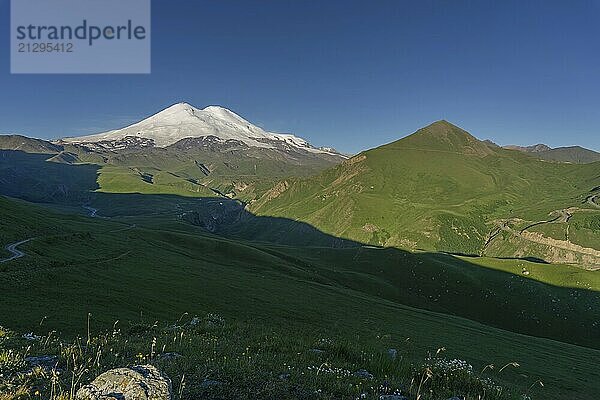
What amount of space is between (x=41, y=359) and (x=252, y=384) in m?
7.74

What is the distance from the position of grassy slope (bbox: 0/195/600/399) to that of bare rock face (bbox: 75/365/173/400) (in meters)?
17.8

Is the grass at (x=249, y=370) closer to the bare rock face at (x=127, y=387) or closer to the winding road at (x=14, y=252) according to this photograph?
the bare rock face at (x=127, y=387)

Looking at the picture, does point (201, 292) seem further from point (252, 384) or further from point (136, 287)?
point (252, 384)

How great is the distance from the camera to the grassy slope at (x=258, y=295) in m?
37.8

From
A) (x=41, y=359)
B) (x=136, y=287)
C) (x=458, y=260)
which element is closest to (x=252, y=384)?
(x=41, y=359)

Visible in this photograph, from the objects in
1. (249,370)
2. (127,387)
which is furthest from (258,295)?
(127,387)

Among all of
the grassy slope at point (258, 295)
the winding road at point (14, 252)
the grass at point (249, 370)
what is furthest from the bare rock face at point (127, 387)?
the winding road at point (14, 252)

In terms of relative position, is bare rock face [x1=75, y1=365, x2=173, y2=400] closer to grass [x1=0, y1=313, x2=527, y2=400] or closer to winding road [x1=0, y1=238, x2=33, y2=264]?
grass [x1=0, y1=313, x2=527, y2=400]

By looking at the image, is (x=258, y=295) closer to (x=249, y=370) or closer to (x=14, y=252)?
(x=14, y=252)

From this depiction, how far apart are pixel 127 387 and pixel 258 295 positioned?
58488mm

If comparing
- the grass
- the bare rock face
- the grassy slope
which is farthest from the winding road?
the bare rock face

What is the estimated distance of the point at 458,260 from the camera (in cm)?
14188

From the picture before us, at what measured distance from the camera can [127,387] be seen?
7660 mm

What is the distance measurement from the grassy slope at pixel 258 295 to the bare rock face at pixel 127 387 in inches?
702
